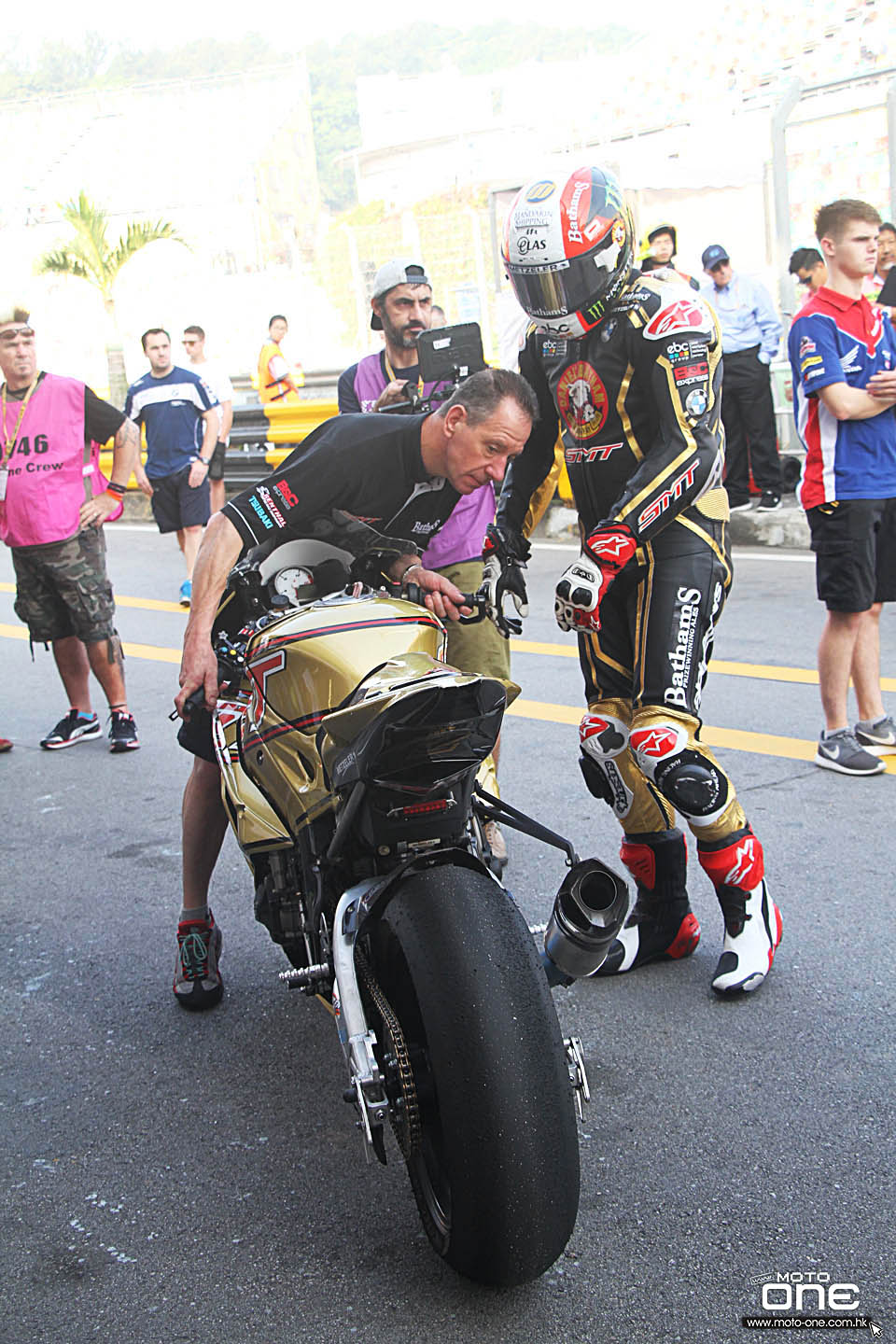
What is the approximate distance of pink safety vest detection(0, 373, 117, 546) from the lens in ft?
20.6

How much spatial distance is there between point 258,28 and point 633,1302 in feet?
534

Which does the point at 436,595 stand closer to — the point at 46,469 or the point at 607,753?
Result: the point at 607,753

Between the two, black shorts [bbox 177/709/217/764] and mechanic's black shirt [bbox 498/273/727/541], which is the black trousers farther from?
black shorts [bbox 177/709/217/764]

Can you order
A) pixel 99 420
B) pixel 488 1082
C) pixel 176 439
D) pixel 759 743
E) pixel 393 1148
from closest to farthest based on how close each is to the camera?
pixel 488 1082 < pixel 393 1148 < pixel 759 743 < pixel 99 420 < pixel 176 439

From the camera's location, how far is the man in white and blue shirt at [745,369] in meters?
10.5

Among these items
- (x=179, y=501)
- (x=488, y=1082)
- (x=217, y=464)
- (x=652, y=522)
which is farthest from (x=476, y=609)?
(x=217, y=464)

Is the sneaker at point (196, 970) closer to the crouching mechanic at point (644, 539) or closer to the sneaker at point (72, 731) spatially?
the crouching mechanic at point (644, 539)

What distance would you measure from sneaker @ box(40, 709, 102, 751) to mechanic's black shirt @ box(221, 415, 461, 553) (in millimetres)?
3589

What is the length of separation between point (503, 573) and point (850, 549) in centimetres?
192

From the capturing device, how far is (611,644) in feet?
12.2

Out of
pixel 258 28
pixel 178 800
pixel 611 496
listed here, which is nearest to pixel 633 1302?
pixel 611 496

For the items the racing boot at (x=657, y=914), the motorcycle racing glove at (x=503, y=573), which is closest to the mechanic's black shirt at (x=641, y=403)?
the motorcycle racing glove at (x=503, y=573)

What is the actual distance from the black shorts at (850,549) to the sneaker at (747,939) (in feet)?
6.16

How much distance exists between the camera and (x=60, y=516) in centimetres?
630
